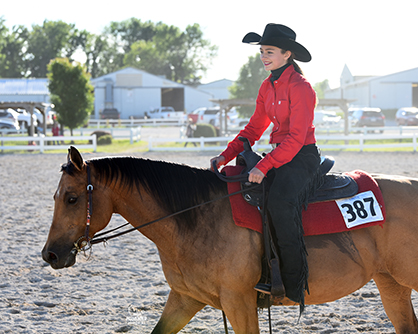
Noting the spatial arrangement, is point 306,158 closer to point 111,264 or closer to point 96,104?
point 111,264

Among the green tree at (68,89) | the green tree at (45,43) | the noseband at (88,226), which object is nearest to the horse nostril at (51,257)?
the noseband at (88,226)

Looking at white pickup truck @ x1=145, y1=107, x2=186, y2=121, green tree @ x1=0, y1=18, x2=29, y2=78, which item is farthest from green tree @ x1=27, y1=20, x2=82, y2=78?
white pickup truck @ x1=145, y1=107, x2=186, y2=121

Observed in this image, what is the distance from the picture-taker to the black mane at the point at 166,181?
3.21m

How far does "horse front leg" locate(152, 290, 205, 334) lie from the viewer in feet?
11.2

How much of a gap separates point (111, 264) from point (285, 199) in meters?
4.08

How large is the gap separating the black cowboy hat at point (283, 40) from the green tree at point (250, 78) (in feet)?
109

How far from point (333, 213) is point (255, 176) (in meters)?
0.70

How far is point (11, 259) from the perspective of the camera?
6590 mm

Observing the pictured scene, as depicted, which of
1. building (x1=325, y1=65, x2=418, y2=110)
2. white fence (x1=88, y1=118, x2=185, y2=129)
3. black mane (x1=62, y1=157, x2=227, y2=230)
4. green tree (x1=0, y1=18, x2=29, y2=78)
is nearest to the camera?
black mane (x1=62, y1=157, x2=227, y2=230)

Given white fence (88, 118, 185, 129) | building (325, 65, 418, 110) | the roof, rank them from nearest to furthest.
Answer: white fence (88, 118, 185, 129), the roof, building (325, 65, 418, 110)

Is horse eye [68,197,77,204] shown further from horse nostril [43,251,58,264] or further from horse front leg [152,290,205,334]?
horse front leg [152,290,205,334]

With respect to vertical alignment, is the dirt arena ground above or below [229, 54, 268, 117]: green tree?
below

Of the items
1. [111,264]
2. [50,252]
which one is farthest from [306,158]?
[111,264]

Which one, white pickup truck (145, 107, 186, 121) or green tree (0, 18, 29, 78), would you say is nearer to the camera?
white pickup truck (145, 107, 186, 121)
